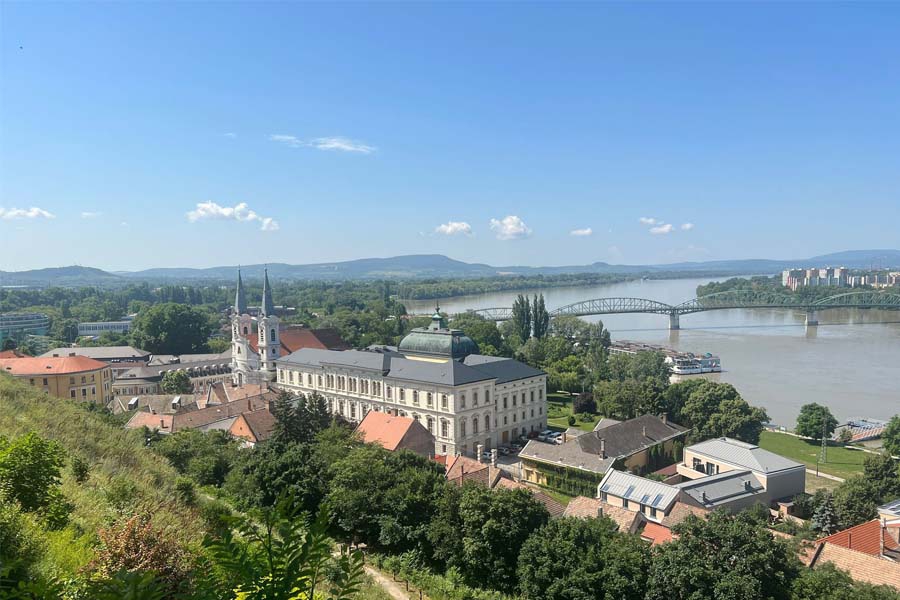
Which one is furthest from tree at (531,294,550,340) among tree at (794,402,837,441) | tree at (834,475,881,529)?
tree at (834,475,881,529)

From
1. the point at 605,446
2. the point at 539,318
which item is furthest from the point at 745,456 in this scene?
the point at 539,318

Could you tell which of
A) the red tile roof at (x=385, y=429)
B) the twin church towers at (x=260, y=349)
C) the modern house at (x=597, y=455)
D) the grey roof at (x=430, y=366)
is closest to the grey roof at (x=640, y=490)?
the modern house at (x=597, y=455)

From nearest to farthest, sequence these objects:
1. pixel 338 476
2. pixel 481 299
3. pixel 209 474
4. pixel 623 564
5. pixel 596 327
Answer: pixel 623 564 < pixel 338 476 < pixel 209 474 < pixel 596 327 < pixel 481 299

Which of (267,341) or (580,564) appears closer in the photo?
(580,564)

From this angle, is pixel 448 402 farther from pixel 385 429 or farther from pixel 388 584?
pixel 388 584

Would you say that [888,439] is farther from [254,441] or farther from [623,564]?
[254,441]

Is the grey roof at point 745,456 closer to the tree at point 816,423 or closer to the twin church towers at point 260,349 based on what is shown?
the tree at point 816,423

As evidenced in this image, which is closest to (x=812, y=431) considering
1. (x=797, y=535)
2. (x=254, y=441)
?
(x=797, y=535)
